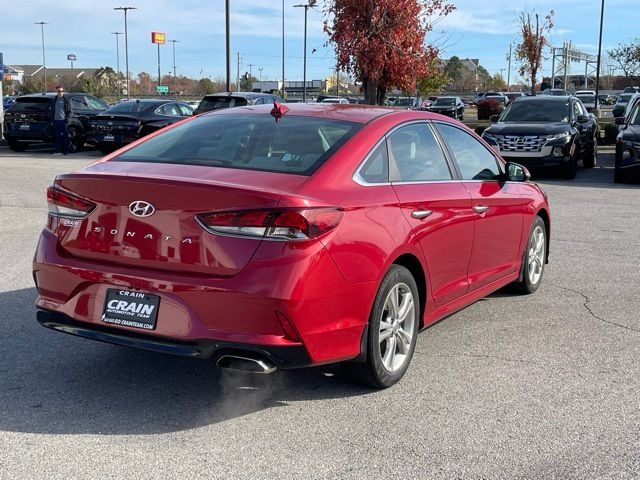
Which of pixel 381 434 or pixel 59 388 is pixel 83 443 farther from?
pixel 381 434

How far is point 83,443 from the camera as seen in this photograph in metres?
3.78

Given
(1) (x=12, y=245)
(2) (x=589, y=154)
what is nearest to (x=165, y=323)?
(1) (x=12, y=245)

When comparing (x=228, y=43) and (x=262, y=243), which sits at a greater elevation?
(x=228, y=43)

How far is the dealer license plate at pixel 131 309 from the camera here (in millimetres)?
3971

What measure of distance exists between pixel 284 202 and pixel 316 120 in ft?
3.99

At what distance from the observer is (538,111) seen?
1828cm

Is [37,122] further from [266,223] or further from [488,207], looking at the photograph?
[266,223]

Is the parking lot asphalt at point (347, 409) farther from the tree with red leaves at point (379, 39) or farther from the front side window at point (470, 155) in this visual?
the tree with red leaves at point (379, 39)

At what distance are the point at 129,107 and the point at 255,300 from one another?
60.6 feet

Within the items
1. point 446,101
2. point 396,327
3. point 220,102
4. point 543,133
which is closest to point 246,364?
point 396,327

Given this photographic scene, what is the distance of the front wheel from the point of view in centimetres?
676

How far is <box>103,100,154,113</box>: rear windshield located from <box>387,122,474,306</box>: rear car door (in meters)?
16.8

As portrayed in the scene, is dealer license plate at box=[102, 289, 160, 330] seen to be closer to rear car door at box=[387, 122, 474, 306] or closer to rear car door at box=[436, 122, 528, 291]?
rear car door at box=[387, 122, 474, 306]

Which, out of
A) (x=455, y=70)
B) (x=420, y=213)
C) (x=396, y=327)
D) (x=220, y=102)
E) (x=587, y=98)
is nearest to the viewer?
(x=396, y=327)
